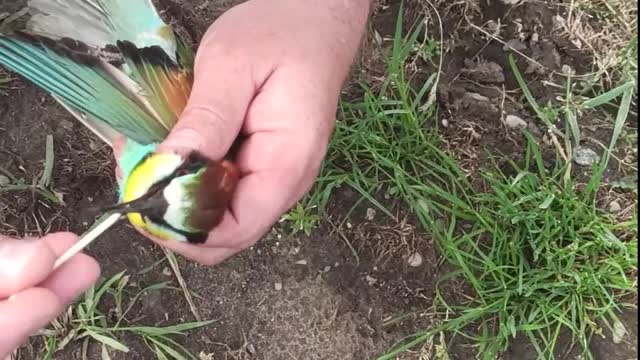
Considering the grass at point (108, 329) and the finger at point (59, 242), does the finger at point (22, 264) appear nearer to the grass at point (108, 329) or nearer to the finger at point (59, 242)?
the finger at point (59, 242)

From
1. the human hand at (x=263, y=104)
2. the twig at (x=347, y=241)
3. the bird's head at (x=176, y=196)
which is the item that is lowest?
the twig at (x=347, y=241)

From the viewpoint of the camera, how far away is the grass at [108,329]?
1998 mm

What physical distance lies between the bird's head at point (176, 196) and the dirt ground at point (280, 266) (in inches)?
30.1

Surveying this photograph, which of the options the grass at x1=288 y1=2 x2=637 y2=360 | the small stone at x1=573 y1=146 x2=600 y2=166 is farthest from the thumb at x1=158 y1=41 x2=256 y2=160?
the small stone at x1=573 y1=146 x2=600 y2=166

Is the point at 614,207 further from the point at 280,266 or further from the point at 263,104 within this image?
the point at 263,104

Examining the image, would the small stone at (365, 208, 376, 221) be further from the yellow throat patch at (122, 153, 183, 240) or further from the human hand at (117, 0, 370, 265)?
the yellow throat patch at (122, 153, 183, 240)

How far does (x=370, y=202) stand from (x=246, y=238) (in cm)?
64

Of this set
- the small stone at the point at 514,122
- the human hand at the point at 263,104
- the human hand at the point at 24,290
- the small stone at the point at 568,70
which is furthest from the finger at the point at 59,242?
the small stone at the point at 568,70

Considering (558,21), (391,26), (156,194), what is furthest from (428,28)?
(156,194)

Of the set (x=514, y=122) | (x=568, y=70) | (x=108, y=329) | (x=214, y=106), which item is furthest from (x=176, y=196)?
(x=568, y=70)

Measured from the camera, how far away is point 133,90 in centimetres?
160

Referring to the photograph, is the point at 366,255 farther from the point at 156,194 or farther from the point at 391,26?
the point at 156,194

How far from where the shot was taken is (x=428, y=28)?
2.28 m

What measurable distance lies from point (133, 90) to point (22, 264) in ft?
1.67
